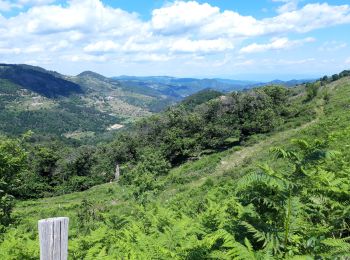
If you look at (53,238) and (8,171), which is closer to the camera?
(53,238)

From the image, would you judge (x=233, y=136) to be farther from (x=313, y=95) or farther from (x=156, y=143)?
(x=313, y=95)

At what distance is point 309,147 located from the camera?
5566 millimetres

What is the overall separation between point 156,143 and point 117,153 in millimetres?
9252

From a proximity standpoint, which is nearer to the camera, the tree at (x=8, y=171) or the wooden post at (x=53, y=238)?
the wooden post at (x=53, y=238)

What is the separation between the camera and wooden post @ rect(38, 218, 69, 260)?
387 centimetres

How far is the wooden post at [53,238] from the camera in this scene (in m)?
3.87

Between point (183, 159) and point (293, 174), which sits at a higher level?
point (293, 174)

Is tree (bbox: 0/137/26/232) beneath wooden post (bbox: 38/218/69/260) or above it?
beneath

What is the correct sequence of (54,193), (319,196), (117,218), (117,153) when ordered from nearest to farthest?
(319,196), (117,218), (54,193), (117,153)

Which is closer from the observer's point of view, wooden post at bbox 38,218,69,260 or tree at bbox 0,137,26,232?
wooden post at bbox 38,218,69,260

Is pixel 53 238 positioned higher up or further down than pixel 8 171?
higher up

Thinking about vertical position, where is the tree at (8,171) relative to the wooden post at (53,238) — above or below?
below

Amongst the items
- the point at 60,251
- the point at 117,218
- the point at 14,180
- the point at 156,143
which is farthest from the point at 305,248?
the point at 156,143

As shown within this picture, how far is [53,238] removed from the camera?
3932 mm
